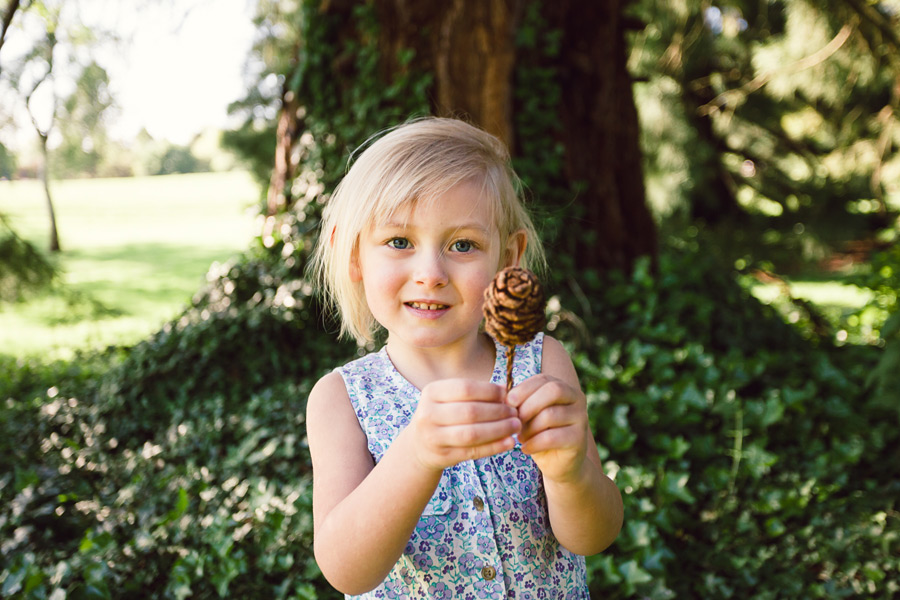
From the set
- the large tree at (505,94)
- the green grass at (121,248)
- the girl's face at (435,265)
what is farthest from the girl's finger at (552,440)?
the green grass at (121,248)

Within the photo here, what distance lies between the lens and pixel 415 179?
1.31m

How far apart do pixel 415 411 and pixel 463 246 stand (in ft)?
1.13

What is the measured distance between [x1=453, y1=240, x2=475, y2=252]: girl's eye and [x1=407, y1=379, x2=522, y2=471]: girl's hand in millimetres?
364

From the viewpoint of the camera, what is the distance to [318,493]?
1.34 metres

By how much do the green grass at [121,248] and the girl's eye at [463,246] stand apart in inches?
150

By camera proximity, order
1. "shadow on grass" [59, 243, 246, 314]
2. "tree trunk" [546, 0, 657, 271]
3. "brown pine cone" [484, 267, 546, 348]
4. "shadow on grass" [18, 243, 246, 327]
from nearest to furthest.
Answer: "brown pine cone" [484, 267, 546, 348] → "tree trunk" [546, 0, 657, 271] → "shadow on grass" [18, 243, 246, 327] → "shadow on grass" [59, 243, 246, 314]

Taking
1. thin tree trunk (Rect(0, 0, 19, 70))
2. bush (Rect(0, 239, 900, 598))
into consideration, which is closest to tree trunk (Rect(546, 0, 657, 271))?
bush (Rect(0, 239, 900, 598))

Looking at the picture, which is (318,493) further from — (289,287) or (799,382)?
(799,382)

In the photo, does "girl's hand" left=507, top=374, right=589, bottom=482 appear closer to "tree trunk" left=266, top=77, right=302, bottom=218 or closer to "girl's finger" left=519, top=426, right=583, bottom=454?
"girl's finger" left=519, top=426, right=583, bottom=454

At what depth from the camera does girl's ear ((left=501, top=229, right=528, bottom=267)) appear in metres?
1.50

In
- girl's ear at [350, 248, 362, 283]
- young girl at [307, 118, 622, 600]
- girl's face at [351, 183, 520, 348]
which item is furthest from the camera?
girl's ear at [350, 248, 362, 283]

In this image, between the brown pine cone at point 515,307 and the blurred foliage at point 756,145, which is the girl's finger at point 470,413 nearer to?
the brown pine cone at point 515,307

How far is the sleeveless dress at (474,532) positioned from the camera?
1.39 metres

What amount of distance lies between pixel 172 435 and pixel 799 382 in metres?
3.63
